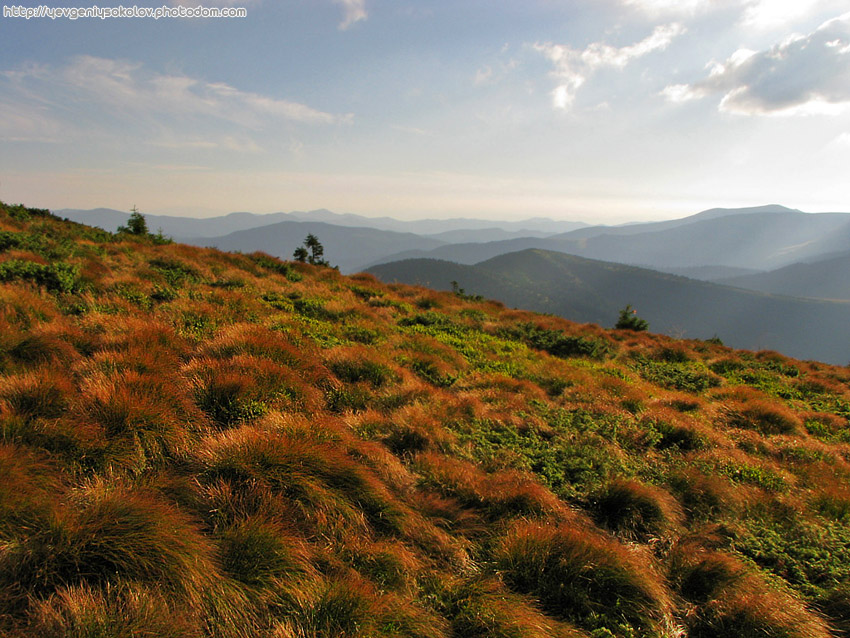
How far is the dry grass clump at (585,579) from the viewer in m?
3.02

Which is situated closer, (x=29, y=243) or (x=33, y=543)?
(x=33, y=543)

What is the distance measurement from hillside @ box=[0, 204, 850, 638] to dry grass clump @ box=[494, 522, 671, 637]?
19 mm

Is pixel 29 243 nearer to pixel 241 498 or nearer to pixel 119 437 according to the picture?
pixel 119 437

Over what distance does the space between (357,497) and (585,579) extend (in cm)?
214

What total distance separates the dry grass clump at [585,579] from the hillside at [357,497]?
19 millimetres

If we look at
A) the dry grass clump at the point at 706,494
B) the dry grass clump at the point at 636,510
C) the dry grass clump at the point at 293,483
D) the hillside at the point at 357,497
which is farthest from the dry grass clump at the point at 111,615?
the dry grass clump at the point at 706,494

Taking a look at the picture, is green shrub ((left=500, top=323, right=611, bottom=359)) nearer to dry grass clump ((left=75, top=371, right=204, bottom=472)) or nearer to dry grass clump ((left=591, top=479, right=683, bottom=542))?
dry grass clump ((left=591, top=479, right=683, bottom=542))

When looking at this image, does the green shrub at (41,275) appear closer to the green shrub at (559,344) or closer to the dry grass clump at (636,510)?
the dry grass clump at (636,510)

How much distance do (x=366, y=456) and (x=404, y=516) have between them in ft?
2.93

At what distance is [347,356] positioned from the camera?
712cm

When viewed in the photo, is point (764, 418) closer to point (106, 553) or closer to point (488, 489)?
point (488, 489)

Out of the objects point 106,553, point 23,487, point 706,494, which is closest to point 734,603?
point 706,494

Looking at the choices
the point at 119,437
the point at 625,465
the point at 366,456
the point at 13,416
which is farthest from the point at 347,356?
the point at 625,465

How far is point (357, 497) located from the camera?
3.71 meters
